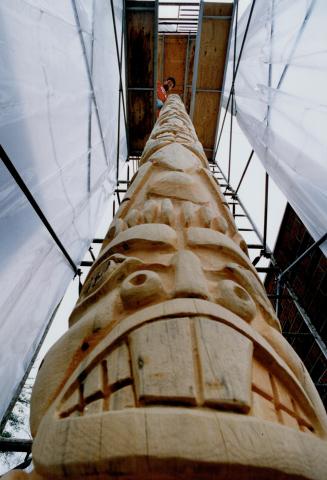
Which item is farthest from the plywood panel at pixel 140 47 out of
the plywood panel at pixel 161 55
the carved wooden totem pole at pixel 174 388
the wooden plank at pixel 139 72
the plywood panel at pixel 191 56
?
the carved wooden totem pole at pixel 174 388

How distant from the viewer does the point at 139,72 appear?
5969 millimetres

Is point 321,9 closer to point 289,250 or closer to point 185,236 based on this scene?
point 185,236

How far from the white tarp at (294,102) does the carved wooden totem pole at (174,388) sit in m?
Answer: 1.34

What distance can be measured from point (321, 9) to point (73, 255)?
2.61 meters

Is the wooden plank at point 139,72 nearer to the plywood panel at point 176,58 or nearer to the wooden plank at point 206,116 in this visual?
the wooden plank at point 206,116

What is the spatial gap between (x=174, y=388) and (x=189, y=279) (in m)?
0.38

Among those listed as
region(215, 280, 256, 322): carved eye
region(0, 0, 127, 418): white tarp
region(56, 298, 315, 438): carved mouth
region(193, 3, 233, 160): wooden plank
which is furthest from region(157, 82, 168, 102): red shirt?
region(56, 298, 315, 438): carved mouth

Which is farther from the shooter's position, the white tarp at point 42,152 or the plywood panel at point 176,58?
the plywood panel at point 176,58

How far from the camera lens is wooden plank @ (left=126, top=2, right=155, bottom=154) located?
541cm

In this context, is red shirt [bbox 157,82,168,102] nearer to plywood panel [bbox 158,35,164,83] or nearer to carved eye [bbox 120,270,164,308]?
plywood panel [bbox 158,35,164,83]

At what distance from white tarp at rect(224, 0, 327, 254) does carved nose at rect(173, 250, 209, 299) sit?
1342 mm

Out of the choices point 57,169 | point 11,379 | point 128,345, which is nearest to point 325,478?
point 128,345

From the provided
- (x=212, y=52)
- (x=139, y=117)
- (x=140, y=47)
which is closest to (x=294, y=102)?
(x=140, y=47)

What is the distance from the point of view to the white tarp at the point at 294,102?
2172mm
